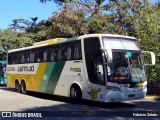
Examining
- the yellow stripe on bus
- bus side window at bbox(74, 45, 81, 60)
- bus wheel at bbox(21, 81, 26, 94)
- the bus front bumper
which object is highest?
bus side window at bbox(74, 45, 81, 60)

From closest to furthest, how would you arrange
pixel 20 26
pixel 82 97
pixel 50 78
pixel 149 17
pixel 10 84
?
pixel 82 97 < pixel 50 78 < pixel 149 17 < pixel 10 84 < pixel 20 26

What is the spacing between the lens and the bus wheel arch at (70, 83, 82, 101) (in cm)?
1658

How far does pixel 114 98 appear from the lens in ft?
48.2

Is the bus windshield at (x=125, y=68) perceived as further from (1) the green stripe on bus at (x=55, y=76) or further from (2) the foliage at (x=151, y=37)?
(2) the foliage at (x=151, y=37)

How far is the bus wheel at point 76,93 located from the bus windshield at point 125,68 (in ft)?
7.75

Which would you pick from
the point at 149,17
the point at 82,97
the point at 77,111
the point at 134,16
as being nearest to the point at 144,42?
the point at 149,17

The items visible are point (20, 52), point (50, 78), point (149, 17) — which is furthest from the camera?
point (20, 52)

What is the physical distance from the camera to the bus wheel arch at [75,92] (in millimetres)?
16583

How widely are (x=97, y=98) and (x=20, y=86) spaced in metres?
9.61

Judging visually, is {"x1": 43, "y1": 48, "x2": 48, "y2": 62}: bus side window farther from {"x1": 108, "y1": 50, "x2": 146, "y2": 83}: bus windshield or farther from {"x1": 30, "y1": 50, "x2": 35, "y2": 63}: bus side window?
{"x1": 108, "y1": 50, "x2": 146, "y2": 83}: bus windshield

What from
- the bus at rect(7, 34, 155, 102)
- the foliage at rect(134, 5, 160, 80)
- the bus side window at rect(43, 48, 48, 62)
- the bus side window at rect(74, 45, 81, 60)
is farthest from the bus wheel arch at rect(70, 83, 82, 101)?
the foliage at rect(134, 5, 160, 80)

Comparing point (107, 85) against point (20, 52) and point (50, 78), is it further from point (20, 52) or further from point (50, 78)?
point (20, 52)

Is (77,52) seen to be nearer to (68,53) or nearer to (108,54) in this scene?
(68,53)

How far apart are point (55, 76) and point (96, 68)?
397 cm
